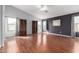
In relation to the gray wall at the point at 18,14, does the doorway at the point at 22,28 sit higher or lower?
lower

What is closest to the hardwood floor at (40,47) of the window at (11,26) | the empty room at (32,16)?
the empty room at (32,16)

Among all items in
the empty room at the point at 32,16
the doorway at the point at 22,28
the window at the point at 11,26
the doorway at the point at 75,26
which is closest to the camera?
the empty room at the point at 32,16

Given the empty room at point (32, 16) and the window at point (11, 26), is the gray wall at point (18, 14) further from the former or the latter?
the window at point (11, 26)

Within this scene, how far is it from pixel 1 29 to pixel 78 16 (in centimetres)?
765

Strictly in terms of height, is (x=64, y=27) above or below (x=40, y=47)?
above

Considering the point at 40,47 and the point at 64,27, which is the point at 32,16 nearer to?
the point at 64,27

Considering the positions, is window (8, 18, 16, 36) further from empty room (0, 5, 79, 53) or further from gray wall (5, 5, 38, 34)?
gray wall (5, 5, 38, 34)

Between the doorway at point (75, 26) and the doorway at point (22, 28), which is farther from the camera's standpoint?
the doorway at point (22, 28)

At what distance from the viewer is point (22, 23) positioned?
44.2 feet

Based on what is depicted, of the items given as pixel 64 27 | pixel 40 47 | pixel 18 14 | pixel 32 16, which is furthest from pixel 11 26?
pixel 40 47

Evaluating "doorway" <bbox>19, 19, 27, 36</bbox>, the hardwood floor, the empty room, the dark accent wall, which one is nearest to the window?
the empty room
